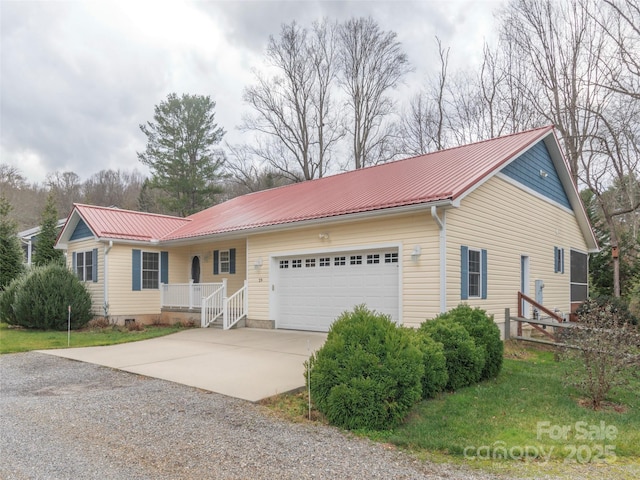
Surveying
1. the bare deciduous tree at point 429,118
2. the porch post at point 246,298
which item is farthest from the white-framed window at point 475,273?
the bare deciduous tree at point 429,118

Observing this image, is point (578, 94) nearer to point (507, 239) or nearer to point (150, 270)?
point (507, 239)

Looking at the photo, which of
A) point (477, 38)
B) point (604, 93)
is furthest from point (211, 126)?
point (604, 93)

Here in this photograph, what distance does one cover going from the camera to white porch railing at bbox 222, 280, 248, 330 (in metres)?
13.6

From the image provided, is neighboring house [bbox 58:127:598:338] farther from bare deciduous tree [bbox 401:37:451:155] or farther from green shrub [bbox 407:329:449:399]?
Result: bare deciduous tree [bbox 401:37:451:155]

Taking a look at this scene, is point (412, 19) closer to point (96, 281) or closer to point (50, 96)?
point (50, 96)

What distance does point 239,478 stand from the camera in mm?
3729

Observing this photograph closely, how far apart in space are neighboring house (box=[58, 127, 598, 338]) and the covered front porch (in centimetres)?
4

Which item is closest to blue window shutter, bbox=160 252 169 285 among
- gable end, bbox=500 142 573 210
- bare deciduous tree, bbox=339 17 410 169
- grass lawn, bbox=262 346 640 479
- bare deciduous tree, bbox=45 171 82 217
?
gable end, bbox=500 142 573 210

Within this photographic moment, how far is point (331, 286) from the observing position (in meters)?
12.0

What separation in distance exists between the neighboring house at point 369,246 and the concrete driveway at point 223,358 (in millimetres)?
1564

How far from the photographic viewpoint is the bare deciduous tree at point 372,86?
2936cm

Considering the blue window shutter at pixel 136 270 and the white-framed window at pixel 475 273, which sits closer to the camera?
the white-framed window at pixel 475 273

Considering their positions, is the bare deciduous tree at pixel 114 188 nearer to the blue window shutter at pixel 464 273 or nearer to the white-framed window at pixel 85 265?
the white-framed window at pixel 85 265

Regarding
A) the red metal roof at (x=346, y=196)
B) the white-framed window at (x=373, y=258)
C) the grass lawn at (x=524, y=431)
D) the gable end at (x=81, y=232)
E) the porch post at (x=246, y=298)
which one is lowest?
the grass lawn at (x=524, y=431)
